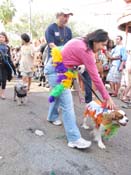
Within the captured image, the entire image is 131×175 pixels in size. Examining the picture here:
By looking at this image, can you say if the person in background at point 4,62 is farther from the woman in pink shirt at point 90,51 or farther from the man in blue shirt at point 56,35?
the woman in pink shirt at point 90,51

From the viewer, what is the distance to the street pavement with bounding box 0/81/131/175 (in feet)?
16.2

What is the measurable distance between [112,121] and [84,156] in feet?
2.48

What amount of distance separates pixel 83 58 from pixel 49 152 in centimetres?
148

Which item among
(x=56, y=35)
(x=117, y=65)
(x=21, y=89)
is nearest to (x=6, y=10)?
(x=117, y=65)

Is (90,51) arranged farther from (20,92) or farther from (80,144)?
(20,92)

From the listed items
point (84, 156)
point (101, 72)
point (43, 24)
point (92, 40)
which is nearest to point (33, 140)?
point (84, 156)

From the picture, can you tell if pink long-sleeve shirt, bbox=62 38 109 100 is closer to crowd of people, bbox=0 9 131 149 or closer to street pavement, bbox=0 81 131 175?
crowd of people, bbox=0 9 131 149

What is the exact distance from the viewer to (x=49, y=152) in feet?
18.0

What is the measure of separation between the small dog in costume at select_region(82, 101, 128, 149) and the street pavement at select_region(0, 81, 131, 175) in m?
0.18

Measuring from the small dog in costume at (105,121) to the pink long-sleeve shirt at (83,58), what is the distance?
0.47 meters

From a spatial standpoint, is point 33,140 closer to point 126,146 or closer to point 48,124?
point 48,124

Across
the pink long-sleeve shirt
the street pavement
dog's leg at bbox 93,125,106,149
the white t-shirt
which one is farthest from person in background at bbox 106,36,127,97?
the pink long-sleeve shirt

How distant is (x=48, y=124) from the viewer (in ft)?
23.3

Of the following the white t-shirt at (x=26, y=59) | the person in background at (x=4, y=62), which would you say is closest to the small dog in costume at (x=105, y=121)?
the person in background at (x=4, y=62)
